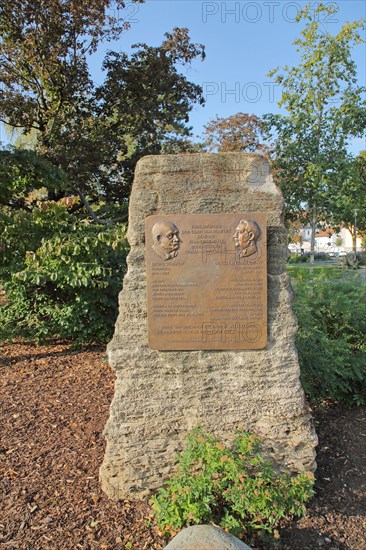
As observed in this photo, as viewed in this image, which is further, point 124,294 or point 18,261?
point 18,261

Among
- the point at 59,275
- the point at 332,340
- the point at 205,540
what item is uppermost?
the point at 59,275

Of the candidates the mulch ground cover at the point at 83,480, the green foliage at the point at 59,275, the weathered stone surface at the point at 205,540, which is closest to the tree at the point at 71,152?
the green foliage at the point at 59,275

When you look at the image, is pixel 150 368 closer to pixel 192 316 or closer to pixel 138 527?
pixel 192 316

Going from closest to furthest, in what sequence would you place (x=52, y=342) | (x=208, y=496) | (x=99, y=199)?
(x=208, y=496), (x=52, y=342), (x=99, y=199)

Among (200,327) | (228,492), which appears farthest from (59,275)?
(228,492)

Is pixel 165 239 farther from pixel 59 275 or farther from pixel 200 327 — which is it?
pixel 59 275

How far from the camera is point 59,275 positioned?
5.56 metres

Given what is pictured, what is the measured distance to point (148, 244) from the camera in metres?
2.87

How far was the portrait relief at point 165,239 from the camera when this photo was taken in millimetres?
2854

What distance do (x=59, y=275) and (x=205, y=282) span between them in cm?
320

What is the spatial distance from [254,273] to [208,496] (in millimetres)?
1436

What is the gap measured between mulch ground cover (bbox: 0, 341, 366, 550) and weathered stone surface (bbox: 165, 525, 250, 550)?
40 cm

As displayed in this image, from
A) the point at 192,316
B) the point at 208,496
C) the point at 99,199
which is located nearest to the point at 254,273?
the point at 192,316

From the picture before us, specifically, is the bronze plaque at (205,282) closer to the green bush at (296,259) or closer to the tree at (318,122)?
the green bush at (296,259)
